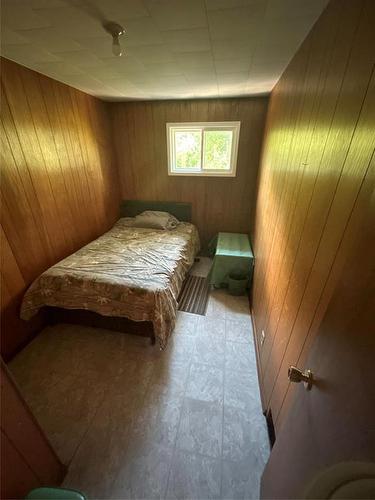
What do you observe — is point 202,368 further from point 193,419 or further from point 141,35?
point 141,35

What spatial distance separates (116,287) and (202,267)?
172cm

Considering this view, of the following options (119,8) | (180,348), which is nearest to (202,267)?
(180,348)

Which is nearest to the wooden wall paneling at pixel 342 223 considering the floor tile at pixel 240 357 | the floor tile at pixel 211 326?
the floor tile at pixel 240 357

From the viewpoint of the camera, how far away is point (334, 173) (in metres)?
0.84

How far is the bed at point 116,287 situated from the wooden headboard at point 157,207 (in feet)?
3.89

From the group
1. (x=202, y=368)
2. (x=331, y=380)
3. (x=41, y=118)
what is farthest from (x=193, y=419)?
(x=41, y=118)

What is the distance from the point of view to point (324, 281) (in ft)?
2.76

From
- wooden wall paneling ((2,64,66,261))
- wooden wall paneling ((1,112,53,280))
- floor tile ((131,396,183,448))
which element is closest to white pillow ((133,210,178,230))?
wooden wall paneling ((2,64,66,261))

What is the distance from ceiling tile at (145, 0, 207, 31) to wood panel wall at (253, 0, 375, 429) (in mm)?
641

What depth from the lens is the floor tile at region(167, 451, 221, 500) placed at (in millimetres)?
1139

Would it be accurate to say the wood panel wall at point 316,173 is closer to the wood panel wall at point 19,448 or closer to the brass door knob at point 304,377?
the brass door knob at point 304,377

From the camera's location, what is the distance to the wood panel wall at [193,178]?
116 inches

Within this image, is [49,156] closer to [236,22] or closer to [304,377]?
[236,22]

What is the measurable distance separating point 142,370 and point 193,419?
57 centimetres
